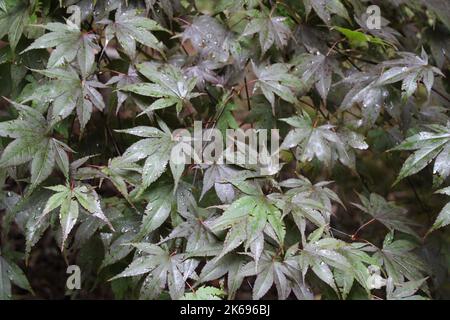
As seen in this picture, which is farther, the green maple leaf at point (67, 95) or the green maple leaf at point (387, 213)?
the green maple leaf at point (387, 213)

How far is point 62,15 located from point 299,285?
1.54 m

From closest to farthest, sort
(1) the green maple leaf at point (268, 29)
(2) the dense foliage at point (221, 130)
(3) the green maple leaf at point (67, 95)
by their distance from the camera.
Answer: (2) the dense foliage at point (221, 130)
(3) the green maple leaf at point (67, 95)
(1) the green maple leaf at point (268, 29)

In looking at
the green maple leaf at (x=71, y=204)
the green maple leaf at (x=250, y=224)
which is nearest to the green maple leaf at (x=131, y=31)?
the green maple leaf at (x=71, y=204)

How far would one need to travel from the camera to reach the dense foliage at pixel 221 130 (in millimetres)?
1877

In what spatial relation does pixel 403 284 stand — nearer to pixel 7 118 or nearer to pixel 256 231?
pixel 256 231

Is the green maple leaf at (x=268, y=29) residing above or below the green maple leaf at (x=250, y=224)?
above

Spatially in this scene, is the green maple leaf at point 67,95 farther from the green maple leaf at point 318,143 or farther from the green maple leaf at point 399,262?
the green maple leaf at point 399,262

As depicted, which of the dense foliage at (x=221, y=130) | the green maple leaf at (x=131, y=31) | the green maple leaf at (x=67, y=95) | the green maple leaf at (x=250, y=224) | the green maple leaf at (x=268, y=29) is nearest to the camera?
the green maple leaf at (x=250, y=224)

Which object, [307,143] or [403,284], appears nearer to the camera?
[403,284]

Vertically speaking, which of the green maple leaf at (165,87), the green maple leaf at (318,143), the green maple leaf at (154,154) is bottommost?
the green maple leaf at (318,143)

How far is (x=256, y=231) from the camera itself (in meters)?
1.75

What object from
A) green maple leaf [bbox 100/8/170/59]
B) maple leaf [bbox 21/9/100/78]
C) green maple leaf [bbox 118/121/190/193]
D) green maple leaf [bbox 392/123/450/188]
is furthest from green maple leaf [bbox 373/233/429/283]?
maple leaf [bbox 21/9/100/78]

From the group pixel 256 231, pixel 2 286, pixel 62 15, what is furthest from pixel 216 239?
pixel 62 15
